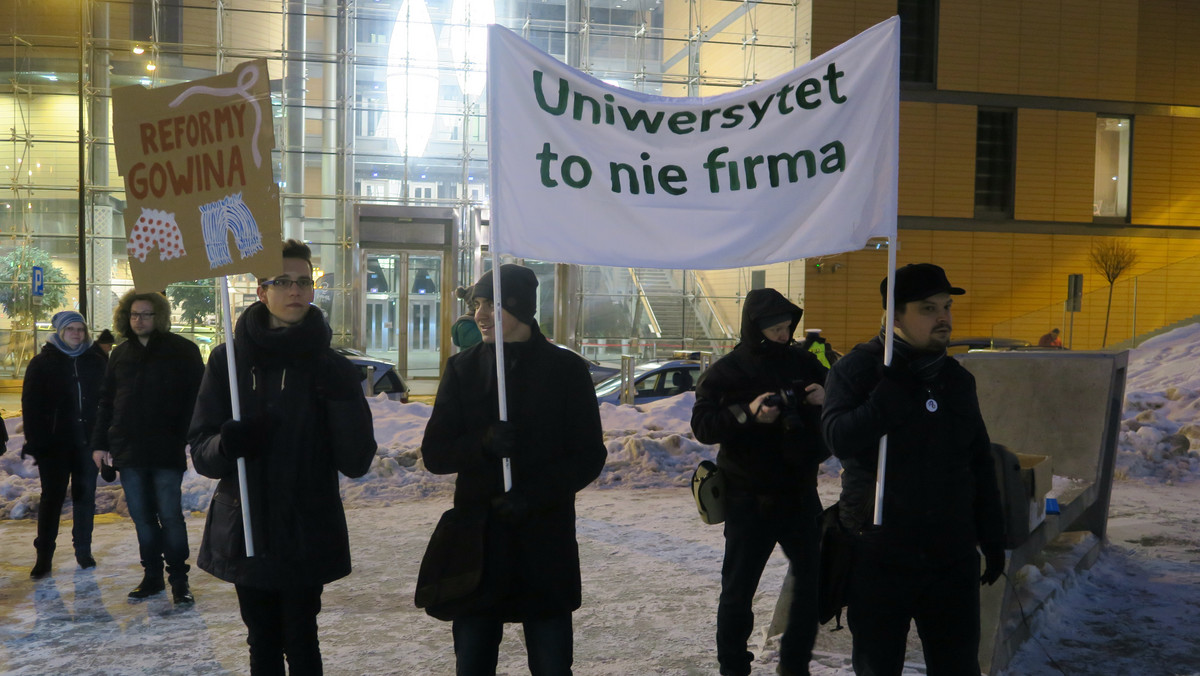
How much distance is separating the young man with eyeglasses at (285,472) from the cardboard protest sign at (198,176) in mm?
261

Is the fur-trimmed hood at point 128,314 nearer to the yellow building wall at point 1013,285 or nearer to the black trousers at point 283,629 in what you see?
the black trousers at point 283,629

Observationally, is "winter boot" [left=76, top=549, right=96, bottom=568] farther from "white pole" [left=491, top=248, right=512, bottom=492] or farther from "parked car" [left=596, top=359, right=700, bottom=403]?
"parked car" [left=596, top=359, right=700, bottom=403]

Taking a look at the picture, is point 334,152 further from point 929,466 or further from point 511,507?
point 929,466

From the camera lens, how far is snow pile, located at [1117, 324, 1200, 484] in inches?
425

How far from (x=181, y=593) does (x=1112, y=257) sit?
88.8 ft

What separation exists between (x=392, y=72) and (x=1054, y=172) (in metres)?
18.2

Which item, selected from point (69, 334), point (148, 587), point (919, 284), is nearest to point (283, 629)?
point (919, 284)

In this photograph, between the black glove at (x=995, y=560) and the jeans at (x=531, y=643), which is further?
the black glove at (x=995, y=560)

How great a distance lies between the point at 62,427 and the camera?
686cm

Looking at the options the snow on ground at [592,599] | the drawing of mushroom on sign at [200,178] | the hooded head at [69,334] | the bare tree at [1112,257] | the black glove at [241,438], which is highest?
the bare tree at [1112,257]

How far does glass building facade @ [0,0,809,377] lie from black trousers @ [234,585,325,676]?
22.0m

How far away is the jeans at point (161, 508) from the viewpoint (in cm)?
606

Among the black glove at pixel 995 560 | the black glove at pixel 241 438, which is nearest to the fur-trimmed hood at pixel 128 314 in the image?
the black glove at pixel 241 438

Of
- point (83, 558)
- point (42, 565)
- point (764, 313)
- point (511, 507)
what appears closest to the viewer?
point (511, 507)
